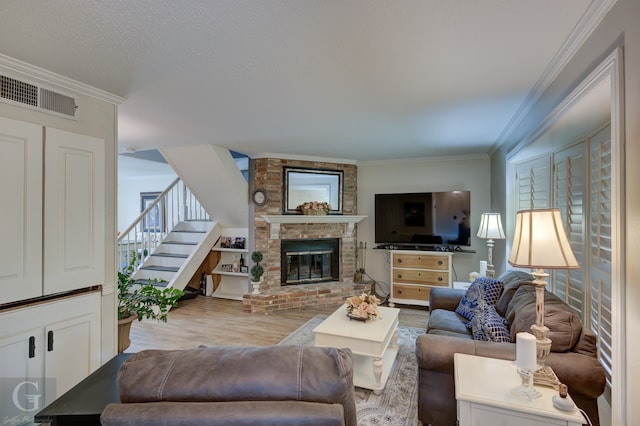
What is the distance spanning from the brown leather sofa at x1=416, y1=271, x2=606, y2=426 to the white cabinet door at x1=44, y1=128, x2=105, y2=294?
95.5 inches

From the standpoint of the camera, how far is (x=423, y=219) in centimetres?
500

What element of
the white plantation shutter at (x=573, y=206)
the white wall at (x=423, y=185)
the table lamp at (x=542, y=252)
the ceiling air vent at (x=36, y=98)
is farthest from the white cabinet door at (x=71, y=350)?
the white wall at (x=423, y=185)

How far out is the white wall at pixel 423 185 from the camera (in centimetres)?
501

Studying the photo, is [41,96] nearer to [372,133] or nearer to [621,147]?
[372,133]

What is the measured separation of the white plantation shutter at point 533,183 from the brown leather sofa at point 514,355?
1.03 meters

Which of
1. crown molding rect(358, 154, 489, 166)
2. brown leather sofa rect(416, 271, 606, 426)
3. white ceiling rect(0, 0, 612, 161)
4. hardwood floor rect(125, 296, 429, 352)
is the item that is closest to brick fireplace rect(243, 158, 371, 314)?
hardwood floor rect(125, 296, 429, 352)

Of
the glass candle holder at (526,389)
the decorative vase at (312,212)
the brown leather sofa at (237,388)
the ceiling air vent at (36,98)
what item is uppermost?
the ceiling air vent at (36,98)

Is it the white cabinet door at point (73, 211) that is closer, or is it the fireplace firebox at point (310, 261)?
the white cabinet door at point (73, 211)

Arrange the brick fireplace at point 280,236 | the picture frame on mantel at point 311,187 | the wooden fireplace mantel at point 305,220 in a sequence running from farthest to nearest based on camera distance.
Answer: the picture frame on mantel at point 311,187 < the wooden fireplace mantel at point 305,220 < the brick fireplace at point 280,236

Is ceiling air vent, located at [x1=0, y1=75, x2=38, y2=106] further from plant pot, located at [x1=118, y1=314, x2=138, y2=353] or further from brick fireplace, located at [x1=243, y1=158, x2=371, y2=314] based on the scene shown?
brick fireplace, located at [x1=243, y1=158, x2=371, y2=314]

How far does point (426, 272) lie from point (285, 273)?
223 centimetres

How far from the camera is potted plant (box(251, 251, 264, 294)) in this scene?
4809 millimetres

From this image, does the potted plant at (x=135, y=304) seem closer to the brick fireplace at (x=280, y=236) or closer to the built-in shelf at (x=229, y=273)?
the brick fireplace at (x=280, y=236)

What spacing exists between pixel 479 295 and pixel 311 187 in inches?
124
